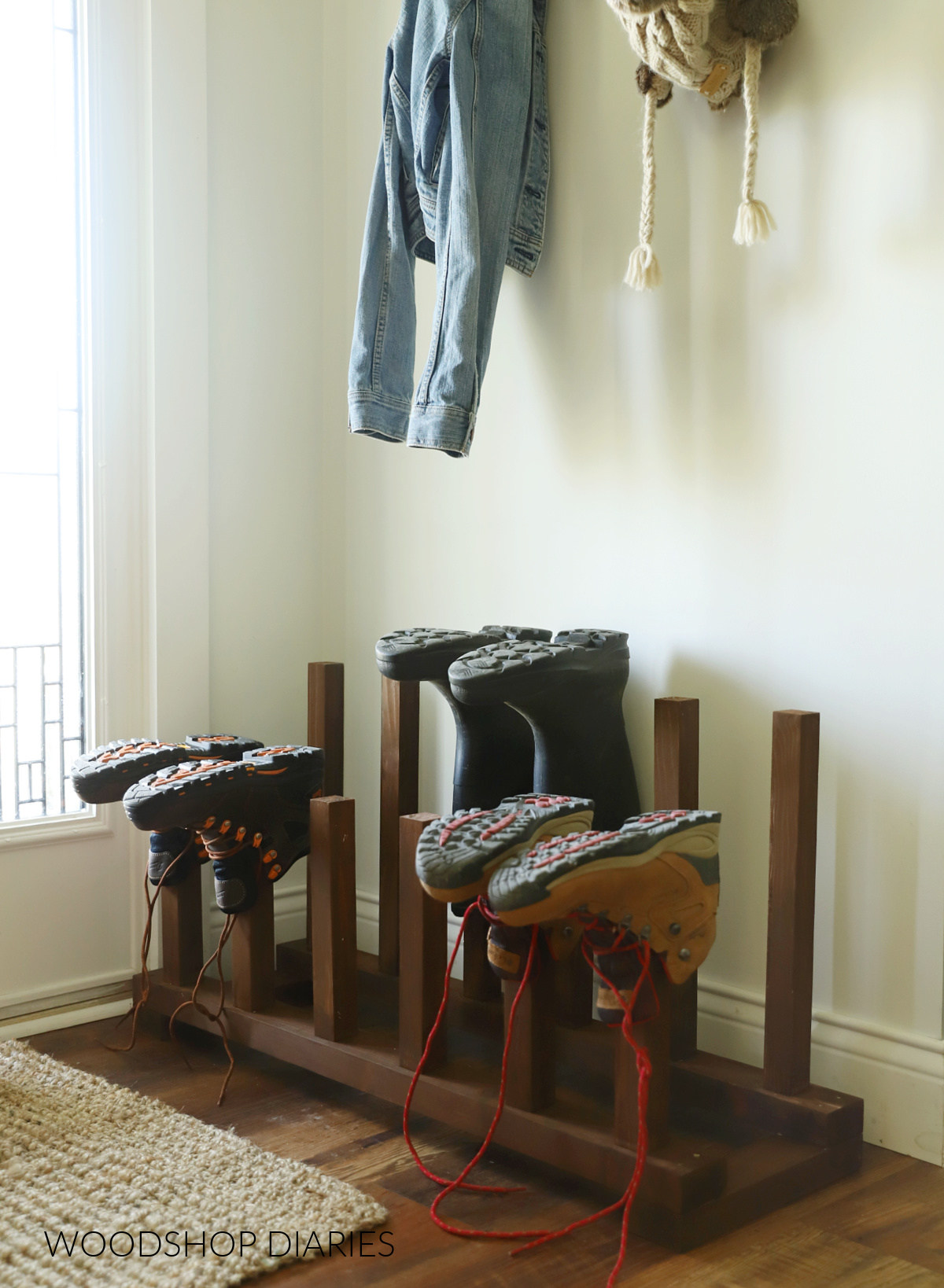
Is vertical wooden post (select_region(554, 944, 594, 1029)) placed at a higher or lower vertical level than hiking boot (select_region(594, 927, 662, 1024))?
lower

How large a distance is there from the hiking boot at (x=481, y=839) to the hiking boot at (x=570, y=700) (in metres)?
0.16

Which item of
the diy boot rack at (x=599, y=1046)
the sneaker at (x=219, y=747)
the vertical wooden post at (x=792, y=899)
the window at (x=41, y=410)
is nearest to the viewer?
the diy boot rack at (x=599, y=1046)

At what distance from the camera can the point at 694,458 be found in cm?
150

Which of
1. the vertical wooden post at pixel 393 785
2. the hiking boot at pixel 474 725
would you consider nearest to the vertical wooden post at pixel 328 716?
the vertical wooden post at pixel 393 785

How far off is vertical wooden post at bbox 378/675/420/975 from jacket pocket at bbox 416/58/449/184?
0.75 m

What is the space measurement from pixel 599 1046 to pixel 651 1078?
0.26 m

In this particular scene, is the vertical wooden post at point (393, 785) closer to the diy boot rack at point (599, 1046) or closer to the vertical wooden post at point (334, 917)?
the diy boot rack at point (599, 1046)

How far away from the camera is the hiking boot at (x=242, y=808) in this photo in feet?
4.52

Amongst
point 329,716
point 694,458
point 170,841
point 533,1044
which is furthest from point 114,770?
point 694,458

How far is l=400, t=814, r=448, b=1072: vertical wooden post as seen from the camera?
1.33m

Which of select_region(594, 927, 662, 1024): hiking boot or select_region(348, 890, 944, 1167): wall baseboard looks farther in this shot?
select_region(348, 890, 944, 1167): wall baseboard

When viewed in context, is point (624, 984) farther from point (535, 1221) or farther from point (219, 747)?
point (219, 747)

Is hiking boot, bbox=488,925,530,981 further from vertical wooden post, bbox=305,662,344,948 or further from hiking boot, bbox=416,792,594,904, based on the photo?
vertical wooden post, bbox=305,662,344,948

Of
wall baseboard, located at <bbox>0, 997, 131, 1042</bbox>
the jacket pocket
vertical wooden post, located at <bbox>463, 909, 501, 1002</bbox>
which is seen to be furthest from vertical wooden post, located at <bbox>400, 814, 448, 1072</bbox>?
the jacket pocket
